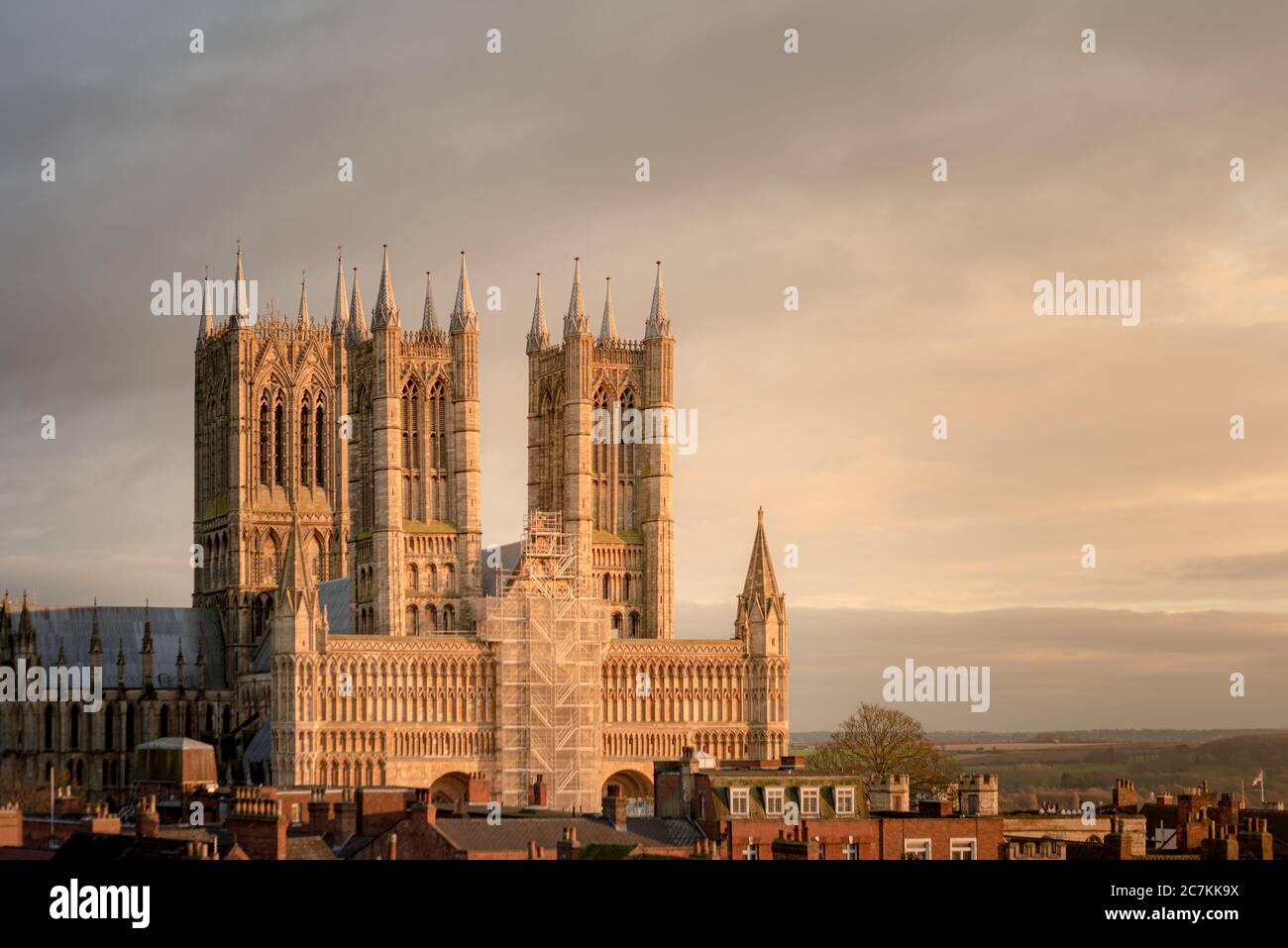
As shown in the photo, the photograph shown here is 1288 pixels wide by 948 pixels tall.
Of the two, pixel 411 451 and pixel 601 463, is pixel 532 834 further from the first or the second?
pixel 601 463

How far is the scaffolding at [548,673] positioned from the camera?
442ft

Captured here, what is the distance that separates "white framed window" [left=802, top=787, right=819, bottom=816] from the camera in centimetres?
8350

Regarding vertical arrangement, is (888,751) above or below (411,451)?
below

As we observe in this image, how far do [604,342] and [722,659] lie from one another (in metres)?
19.8

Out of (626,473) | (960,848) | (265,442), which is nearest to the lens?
(960,848)

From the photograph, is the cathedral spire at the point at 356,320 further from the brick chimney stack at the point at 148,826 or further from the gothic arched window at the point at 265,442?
the brick chimney stack at the point at 148,826

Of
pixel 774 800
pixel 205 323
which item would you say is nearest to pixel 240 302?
pixel 205 323

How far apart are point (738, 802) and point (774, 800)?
1440 millimetres

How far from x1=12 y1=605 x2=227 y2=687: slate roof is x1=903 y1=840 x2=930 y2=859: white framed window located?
288ft

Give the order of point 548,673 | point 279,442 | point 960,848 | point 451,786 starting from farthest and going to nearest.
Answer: point 279,442
point 548,673
point 451,786
point 960,848

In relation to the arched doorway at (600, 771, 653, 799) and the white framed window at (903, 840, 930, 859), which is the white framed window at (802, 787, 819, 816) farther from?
the arched doorway at (600, 771, 653, 799)

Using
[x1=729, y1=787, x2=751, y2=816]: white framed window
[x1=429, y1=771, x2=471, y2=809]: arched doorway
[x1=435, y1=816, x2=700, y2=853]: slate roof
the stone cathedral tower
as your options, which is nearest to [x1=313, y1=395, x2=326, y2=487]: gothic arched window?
the stone cathedral tower

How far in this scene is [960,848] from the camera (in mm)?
76250
